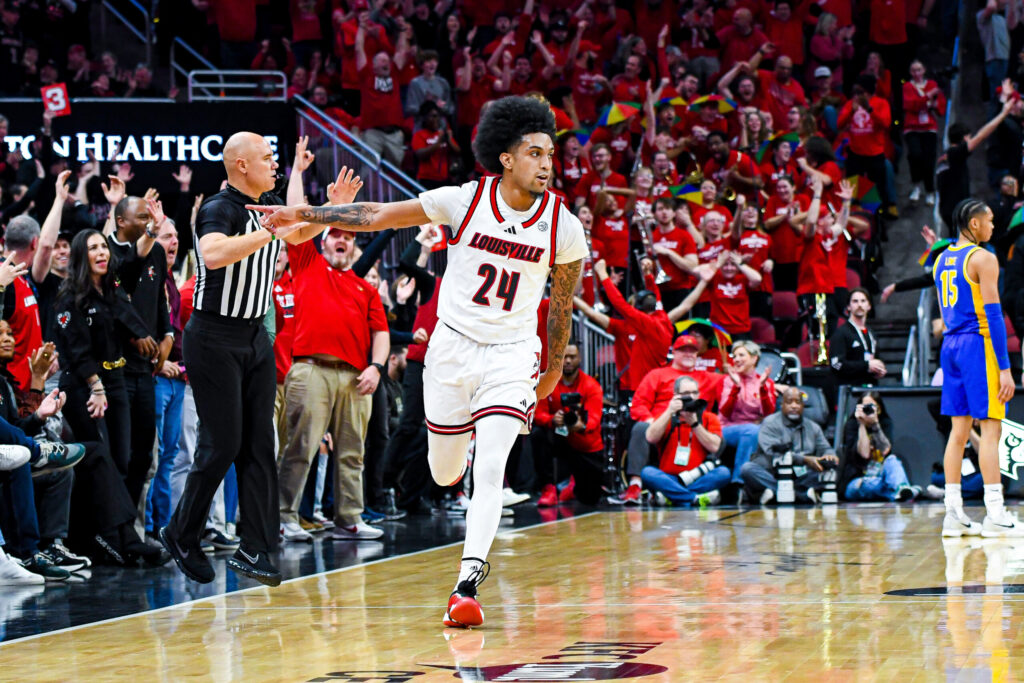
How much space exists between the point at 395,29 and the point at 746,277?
6.87 meters

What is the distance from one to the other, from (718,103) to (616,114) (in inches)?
51.9

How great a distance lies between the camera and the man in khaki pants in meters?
9.59

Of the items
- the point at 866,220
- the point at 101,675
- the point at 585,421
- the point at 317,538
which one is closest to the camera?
the point at 101,675

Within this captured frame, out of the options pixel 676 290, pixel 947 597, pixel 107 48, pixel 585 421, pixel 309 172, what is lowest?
pixel 947 597

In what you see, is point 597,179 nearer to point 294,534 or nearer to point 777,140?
point 777,140

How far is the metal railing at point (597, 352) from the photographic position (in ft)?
48.3

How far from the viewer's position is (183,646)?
213 inches

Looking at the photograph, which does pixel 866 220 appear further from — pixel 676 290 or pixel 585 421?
pixel 585 421

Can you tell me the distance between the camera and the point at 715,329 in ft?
45.2

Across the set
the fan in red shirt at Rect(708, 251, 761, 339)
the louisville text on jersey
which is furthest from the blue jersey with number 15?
the fan in red shirt at Rect(708, 251, 761, 339)

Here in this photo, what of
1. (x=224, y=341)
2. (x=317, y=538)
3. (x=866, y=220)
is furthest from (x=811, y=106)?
(x=224, y=341)

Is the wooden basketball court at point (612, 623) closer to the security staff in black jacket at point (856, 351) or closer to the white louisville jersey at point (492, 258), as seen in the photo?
the white louisville jersey at point (492, 258)

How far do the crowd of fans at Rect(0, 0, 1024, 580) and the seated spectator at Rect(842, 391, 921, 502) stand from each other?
0.10 ft

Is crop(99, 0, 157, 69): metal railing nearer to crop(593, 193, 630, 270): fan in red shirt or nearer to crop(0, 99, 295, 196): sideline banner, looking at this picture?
crop(0, 99, 295, 196): sideline banner
